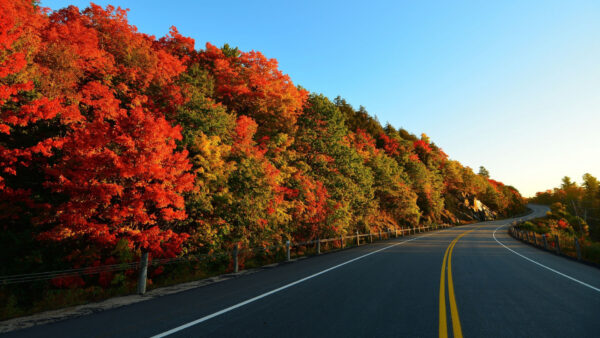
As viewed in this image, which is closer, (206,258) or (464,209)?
(206,258)

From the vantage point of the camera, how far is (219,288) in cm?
820

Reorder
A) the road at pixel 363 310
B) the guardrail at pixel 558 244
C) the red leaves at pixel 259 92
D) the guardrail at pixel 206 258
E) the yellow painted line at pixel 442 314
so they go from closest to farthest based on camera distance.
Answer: the yellow painted line at pixel 442 314
the road at pixel 363 310
the guardrail at pixel 206 258
the guardrail at pixel 558 244
the red leaves at pixel 259 92

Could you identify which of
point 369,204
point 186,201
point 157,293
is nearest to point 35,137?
point 186,201

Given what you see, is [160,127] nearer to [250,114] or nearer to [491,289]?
[491,289]

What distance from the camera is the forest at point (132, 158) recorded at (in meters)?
10.3

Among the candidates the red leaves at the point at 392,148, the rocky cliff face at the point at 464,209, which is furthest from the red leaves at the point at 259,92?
the rocky cliff face at the point at 464,209

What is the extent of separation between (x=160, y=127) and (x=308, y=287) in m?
8.06

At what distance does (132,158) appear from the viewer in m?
10.3

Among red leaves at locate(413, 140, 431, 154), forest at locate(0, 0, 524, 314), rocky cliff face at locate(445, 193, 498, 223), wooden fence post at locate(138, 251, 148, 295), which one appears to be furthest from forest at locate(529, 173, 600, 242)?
wooden fence post at locate(138, 251, 148, 295)

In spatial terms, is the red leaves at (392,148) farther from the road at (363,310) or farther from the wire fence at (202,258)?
the road at (363,310)

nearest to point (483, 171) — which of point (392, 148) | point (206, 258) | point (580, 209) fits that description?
point (580, 209)

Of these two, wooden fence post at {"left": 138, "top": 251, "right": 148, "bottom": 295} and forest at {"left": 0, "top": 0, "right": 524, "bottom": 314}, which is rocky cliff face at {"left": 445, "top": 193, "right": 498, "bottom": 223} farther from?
wooden fence post at {"left": 138, "top": 251, "right": 148, "bottom": 295}

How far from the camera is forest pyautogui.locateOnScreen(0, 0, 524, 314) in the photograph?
10328 mm

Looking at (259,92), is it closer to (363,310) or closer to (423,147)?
(363,310)
